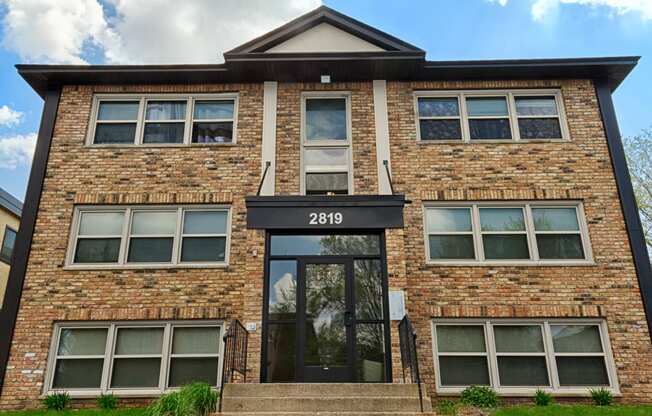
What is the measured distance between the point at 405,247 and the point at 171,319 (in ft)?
16.1

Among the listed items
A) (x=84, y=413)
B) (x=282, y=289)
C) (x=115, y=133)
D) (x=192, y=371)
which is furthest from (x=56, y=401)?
(x=115, y=133)

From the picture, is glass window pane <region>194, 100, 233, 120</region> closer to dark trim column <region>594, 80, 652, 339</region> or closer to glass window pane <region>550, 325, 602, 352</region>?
glass window pane <region>550, 325, 602, 352</region>

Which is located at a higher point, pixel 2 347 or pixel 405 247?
pixel 405 247

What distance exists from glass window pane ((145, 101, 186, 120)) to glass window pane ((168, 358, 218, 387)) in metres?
5.43

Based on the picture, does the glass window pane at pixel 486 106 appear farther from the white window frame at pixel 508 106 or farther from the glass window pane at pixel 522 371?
the glass window pane at pixel 522 371

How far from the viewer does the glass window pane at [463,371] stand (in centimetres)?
909

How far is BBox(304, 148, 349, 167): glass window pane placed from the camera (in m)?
10.6

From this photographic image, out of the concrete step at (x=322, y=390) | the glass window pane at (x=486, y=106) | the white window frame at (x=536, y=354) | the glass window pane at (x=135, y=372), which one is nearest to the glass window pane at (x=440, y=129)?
the glass window pane at (x=486, y=106)

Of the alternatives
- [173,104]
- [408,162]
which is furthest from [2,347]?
[408,162]

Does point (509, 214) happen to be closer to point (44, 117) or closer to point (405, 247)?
point (405, 247)

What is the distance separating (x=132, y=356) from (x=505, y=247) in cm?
788

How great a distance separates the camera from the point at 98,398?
8.89 meters

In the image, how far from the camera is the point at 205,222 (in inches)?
401

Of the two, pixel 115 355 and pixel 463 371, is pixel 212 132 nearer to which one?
pixel 115 355
